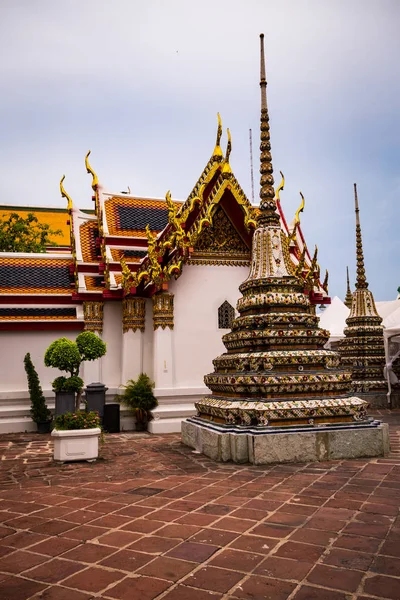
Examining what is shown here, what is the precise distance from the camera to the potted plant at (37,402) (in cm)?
1180

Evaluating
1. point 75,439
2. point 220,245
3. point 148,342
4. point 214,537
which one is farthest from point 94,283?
point 214,537

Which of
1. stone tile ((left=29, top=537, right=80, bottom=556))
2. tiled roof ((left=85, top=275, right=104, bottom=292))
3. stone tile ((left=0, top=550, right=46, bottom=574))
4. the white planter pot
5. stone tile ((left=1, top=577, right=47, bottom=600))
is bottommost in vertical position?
stone tile ((left=1, top=577, right=47, bottom=600))

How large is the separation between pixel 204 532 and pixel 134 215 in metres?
11.0

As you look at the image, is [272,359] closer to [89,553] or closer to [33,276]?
[89,553]

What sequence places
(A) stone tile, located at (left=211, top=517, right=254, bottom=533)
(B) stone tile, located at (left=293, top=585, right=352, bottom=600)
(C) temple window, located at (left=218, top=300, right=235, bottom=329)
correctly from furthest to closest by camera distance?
(C) temple window, located at (left=218, top=300, right=235, bottom=329) < (A) stone tile, located at (left=211, top=517, right=254, bottom=533) < (B) stone tile, located at (left=293, top=585, right=352, bottom=600)

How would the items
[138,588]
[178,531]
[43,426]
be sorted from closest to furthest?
[138,588], [178,531], [43,426]

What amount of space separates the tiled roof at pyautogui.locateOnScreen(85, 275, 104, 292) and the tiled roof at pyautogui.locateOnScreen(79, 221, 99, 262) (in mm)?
677

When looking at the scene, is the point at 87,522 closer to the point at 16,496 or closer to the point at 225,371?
the point at 16,496

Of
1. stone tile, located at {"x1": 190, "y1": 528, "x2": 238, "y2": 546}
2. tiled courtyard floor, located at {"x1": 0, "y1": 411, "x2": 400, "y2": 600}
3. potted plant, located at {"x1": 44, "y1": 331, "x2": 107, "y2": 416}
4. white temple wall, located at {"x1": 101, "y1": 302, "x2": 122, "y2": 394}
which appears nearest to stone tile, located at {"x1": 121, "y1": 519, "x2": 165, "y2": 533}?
tiled courtyard floor, located at {"x1": 0, "y1": 411, "x2": 400, "y2": 600}

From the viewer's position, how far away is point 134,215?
13961mm

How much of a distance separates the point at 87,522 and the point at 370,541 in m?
2.23

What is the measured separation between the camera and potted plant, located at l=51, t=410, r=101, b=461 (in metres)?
7.38

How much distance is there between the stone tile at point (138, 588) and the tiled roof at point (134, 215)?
10787 mm

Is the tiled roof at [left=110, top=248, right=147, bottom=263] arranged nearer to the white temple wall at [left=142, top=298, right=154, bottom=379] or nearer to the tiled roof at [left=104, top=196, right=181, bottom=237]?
the tiled roof at [left=104, top=196, right=181, bottom=237]
